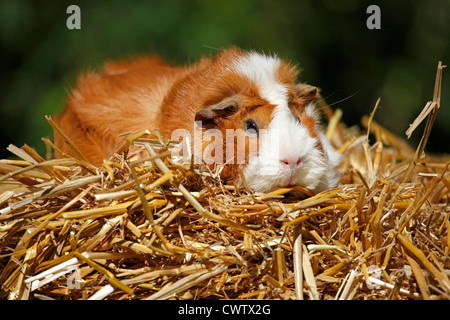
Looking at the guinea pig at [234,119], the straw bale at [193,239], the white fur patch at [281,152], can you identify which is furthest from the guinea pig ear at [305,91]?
the straw bale at [193,239]

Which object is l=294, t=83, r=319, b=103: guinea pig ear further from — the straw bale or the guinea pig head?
the straw bale

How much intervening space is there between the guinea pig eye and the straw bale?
0.69ft

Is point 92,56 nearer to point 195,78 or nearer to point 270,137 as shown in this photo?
point 195,78

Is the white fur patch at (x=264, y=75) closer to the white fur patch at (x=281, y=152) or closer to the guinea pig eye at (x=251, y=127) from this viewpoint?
the white fur patch at (x=281, y=152)

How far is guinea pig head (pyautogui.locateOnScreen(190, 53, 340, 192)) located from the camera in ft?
4.57

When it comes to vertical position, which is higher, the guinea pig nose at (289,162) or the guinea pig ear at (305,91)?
the guinea pig ear at (305,91)

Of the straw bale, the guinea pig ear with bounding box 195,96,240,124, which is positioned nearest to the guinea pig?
the guinea pig ear with bounding box 195,96,240,124

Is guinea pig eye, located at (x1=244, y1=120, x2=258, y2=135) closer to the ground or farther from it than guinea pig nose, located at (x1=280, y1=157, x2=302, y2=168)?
farther from it

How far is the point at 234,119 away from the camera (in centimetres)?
151

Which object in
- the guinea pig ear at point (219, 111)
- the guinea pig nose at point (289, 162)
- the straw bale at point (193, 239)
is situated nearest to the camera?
the straw bale at point (193, 239)

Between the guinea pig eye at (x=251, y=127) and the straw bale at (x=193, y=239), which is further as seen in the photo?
the guinea pig eye at (x=251, y=127)

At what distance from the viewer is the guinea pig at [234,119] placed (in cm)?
142

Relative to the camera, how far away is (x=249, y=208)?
4.34 feet

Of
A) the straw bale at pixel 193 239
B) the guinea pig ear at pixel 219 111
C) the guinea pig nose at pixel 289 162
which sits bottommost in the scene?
the straw bale at pixel 193 239
